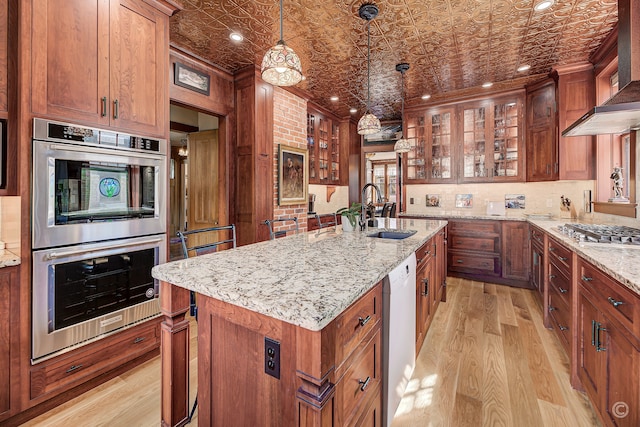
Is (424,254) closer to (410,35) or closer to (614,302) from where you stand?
(614,302)

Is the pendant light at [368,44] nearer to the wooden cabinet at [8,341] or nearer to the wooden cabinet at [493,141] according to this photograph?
the wooden cabinet at [493,141]

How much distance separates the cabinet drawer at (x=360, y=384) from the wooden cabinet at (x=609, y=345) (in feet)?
3.22

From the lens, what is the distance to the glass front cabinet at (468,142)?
13.8 ft

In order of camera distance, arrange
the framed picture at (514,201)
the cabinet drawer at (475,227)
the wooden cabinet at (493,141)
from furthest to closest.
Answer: the framed picture at (514,201) → the wooden cabinet at (493,141) → the cabinet drawer at (475,227)

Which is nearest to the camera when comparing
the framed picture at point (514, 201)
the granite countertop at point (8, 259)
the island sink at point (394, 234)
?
the granite countertop at point (8, 259)

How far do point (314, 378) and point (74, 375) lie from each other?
1.86 meters

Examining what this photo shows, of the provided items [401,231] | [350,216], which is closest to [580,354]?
[401,231]

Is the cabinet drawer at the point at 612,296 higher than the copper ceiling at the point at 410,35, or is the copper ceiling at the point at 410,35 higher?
the copper ceiling at the point at 410,35

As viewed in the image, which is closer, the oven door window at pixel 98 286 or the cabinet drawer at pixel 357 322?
the cabinet drawer at pixel 357 322

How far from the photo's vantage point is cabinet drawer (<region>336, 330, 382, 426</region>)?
3.14ft

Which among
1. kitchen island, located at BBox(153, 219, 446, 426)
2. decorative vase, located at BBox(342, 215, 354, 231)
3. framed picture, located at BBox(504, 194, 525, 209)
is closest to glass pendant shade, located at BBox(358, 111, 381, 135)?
decorative vase, located at BBox(342, 215, 354, 231)

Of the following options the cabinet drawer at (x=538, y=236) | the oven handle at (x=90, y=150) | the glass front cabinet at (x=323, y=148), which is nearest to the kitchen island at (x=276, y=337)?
the oven handle at (x=90, y=150)

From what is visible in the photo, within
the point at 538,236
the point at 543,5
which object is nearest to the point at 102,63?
the point at 543,5

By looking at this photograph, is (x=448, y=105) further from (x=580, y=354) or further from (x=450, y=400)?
(x=450, y=400)
